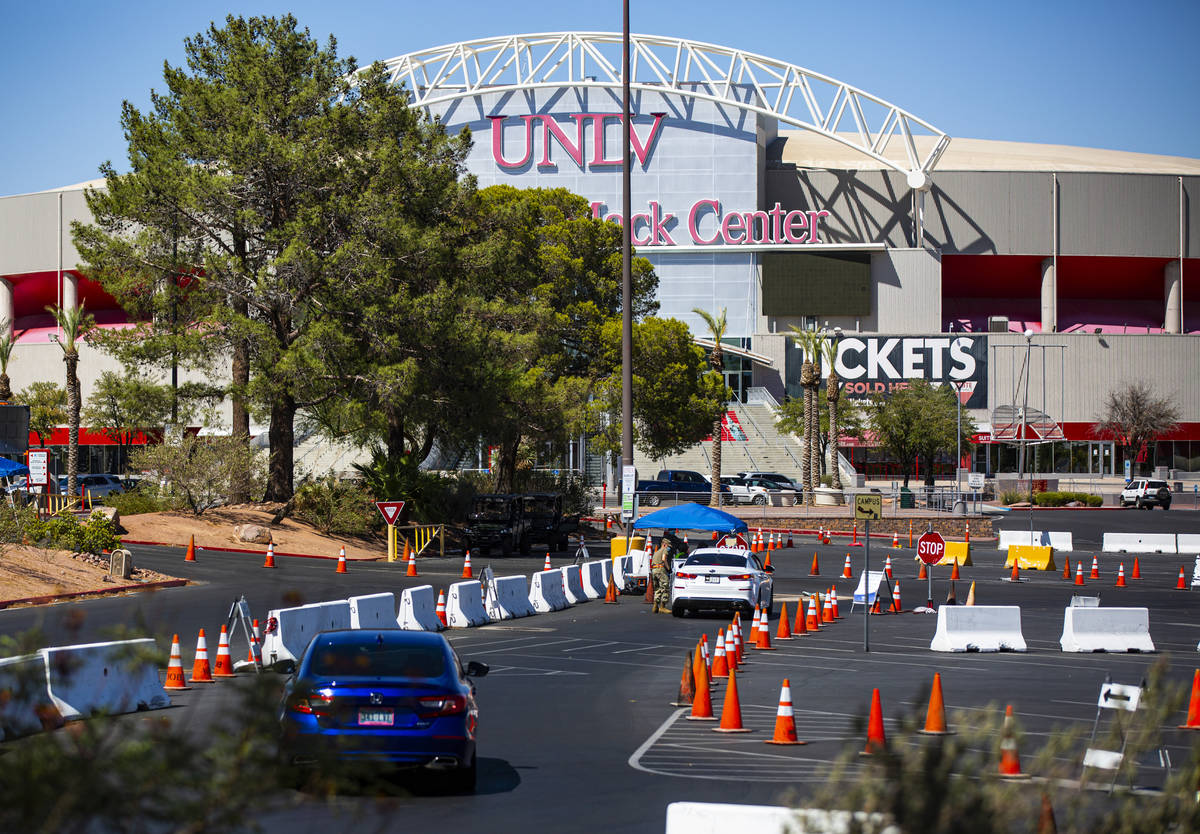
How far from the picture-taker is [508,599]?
2573cm

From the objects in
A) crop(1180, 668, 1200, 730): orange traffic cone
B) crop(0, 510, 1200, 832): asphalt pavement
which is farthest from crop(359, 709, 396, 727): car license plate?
crop(1180, 668, 1200, 730): orange traffic cone

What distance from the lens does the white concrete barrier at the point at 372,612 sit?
18906 millimetres

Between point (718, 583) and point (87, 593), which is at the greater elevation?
point (718, 583)

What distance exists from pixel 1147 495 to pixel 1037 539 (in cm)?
2967

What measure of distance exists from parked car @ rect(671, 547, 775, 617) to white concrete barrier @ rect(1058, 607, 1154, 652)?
577cm

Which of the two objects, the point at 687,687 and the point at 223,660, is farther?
the point at 223,660

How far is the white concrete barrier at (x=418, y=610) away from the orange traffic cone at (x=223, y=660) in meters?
4.26

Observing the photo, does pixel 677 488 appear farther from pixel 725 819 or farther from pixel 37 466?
pixel 725 819

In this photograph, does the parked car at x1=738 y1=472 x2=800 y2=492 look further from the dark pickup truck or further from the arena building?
the arena building

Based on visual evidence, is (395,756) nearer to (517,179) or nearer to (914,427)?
(914,427)

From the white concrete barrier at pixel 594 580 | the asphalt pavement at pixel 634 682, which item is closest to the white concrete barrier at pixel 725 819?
the asphalt pavement at pixel 634 682

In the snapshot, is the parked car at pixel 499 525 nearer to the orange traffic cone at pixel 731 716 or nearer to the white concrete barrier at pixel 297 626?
the white concrete barrier at pixel 297 626

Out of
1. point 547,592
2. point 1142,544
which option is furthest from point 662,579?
point 1142,544

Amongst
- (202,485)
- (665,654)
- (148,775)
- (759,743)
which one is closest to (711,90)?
(202,485)
